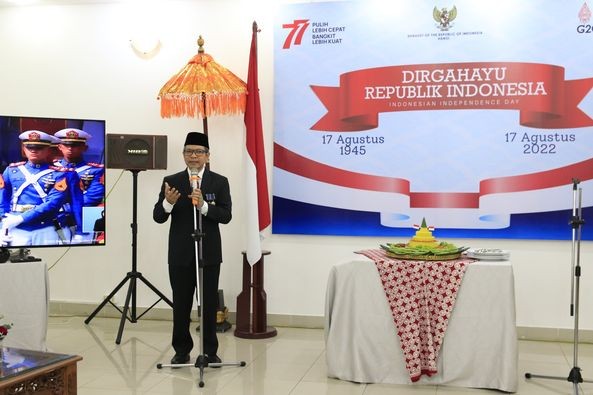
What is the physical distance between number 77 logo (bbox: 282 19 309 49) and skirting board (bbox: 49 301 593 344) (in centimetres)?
244

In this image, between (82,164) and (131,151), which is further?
(131,151)

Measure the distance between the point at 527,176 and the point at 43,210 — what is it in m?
3.82

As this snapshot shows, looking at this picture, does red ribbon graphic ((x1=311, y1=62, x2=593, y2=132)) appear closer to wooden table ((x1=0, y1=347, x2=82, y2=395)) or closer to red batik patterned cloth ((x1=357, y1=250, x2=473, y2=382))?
red batik patterned cloth ((x1=357, y1=250, x2=473, y2=382))

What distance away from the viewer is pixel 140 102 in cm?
641

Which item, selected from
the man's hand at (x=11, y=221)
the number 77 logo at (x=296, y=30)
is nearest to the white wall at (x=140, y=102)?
the number 77 logo at (x=296, y=30)

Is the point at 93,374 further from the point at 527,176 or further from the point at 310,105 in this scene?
the point at 527,176

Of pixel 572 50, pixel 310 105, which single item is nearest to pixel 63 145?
pixel 310 105

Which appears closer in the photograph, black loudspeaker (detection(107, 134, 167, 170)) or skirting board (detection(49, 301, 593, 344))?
skirting board (detection(49, 301, 593, 344))

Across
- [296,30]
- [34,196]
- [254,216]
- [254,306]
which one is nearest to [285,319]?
[254,306]

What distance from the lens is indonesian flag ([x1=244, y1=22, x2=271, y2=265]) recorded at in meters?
5.69

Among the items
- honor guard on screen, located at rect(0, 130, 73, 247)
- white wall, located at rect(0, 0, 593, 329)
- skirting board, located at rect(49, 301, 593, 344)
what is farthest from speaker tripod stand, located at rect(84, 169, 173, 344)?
honor guard on screen, located at rect(0, 130, 73, 247)

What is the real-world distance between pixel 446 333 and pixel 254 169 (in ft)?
7.49

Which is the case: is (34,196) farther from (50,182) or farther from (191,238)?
(191,238)

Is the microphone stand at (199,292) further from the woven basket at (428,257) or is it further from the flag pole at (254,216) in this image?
the woven basket at (428,257)
